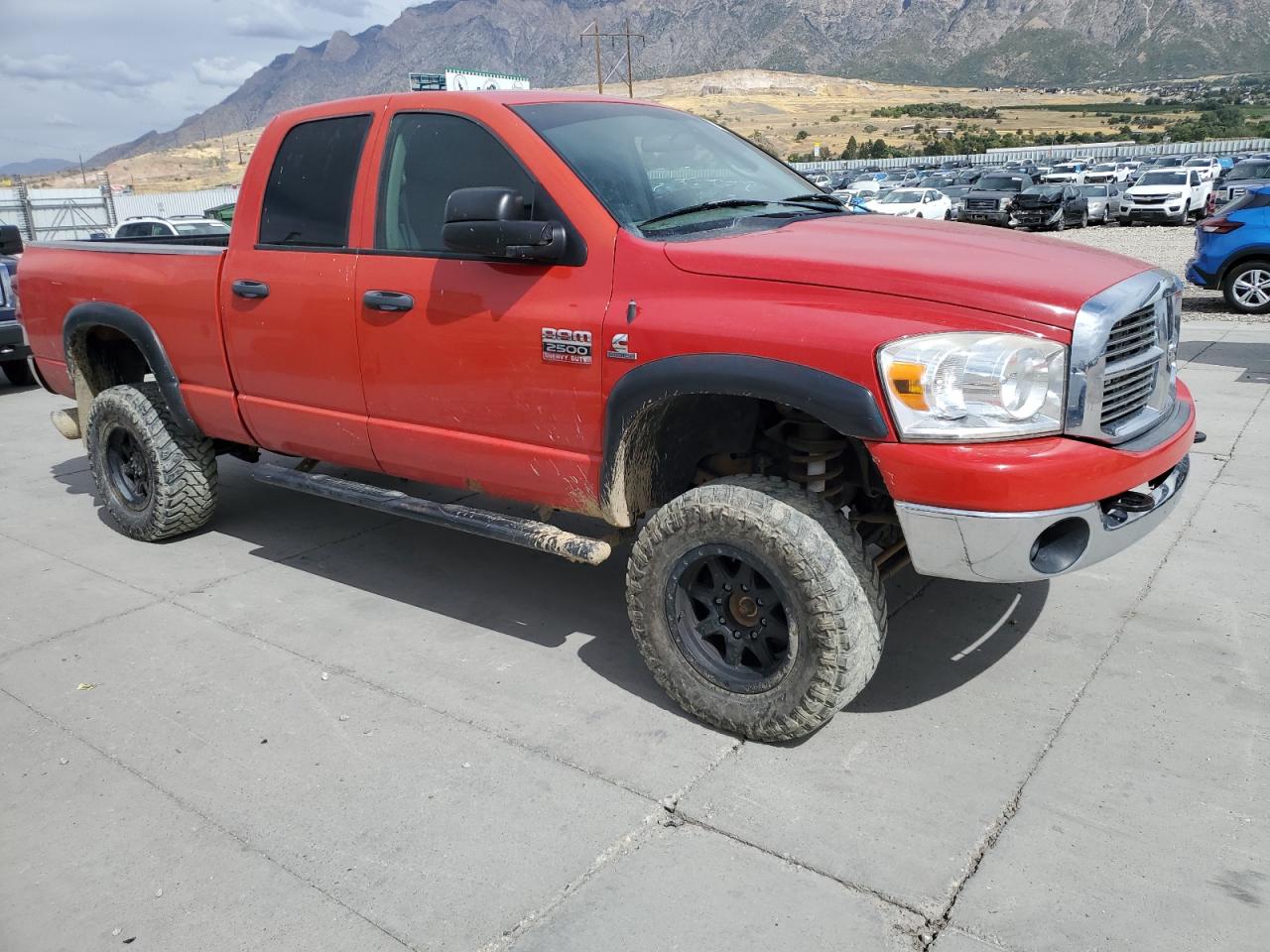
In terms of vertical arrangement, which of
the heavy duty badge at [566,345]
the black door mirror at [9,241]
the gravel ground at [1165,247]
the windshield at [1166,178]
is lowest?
the gravel ground at [1165,247]

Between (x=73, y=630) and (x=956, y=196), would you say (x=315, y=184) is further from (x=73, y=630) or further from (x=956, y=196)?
(x=956, y=196)

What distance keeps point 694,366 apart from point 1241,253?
11.5 m

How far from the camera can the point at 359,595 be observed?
4.80 metres

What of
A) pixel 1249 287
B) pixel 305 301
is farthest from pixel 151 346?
pixel 1249 287

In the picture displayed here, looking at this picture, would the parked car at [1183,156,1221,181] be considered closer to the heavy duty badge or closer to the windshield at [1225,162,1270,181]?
the windshield at [1225,162,1270,181]

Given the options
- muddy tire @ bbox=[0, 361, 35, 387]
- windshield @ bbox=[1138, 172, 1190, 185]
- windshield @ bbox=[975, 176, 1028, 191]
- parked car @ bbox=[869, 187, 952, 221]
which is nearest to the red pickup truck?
muddy tire @ bbox=[0, 361, 35, 387]

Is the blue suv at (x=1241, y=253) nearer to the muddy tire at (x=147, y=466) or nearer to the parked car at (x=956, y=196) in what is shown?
the muddy tire at (x=147, y=466)

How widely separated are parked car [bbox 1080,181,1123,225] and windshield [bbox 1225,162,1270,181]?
4.81m

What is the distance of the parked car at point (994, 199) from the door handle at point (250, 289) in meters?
26.7

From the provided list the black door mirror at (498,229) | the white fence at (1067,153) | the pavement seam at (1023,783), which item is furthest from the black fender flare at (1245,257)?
the white fence at (1067,153)

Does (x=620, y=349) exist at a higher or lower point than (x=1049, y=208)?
higher

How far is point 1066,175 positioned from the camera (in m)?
40.2

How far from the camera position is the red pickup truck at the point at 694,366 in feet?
9.37

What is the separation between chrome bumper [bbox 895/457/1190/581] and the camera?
2.84 metres
